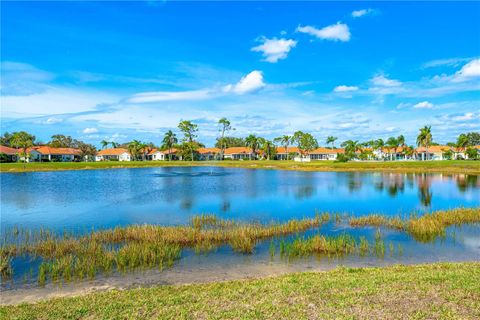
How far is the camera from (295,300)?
310 inches

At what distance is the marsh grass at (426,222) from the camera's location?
1715 cm

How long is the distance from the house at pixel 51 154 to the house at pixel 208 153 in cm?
4847

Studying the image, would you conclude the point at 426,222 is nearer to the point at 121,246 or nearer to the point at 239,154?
the point at 121,246

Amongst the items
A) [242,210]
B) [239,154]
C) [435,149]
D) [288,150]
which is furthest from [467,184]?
[288,150]

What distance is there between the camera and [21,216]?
22.6 m

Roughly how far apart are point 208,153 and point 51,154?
59147mm

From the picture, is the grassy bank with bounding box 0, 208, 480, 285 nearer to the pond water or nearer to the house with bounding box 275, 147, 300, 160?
the pond water

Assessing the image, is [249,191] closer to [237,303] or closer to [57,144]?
[237,303]

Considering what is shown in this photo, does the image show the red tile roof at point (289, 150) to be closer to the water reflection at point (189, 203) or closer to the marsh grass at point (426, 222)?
the water reflection at point (189, 203)

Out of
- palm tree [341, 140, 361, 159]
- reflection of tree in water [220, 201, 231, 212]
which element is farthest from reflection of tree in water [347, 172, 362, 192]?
palm tree [341, 140, 361, 159]

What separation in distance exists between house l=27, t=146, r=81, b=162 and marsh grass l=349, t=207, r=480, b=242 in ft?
364

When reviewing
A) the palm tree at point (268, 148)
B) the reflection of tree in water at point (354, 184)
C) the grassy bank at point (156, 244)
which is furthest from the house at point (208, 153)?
the grassy bank at point (156, 244)

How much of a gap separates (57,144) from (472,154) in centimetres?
15067

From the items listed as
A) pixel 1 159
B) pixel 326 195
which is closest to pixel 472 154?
pixel 326 195
